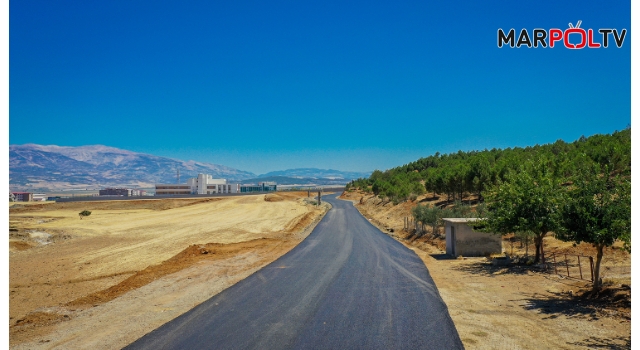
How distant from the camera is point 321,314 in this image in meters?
15.4

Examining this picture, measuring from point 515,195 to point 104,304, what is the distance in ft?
67.2

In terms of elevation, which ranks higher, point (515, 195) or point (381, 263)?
point (515, 195)

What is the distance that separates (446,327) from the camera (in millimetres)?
13664

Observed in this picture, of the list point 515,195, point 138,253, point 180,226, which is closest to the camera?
point 515,195

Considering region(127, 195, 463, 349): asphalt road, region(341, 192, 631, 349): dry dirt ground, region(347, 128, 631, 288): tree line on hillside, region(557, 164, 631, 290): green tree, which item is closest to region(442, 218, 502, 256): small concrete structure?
region(347, 128, 631, 288): tree line on hillside

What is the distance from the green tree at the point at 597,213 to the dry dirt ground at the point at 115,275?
568 inches

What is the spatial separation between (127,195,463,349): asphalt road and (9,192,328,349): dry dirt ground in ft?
4.21

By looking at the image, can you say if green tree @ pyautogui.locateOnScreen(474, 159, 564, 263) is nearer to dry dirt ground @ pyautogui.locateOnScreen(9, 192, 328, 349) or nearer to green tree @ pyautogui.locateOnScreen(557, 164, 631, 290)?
green tree @ pyautogui.locateOnScreen(557, 164, 631, 290)

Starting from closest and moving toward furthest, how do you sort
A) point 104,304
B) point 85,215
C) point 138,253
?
point 104,304 < point 138,253 < point 85,215

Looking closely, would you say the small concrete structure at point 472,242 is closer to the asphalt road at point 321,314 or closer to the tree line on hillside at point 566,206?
the tree line on hillside at point 566,206

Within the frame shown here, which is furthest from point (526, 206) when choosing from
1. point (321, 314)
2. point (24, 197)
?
point (24, 197)

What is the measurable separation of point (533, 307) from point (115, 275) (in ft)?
72.8
